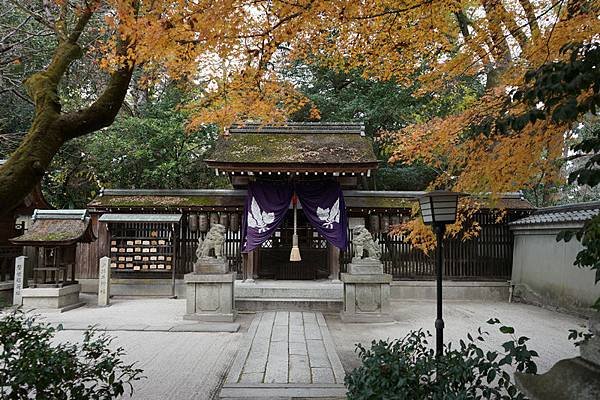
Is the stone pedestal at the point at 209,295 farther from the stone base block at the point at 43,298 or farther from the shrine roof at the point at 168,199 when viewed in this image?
the shrine roof at the point at 168,199

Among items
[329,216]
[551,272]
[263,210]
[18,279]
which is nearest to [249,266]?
[263,210]

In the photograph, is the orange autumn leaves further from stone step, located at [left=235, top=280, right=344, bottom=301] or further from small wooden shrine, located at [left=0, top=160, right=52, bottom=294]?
small wooden shrine, located at [left=0, top=160, right=52, bottom=294]

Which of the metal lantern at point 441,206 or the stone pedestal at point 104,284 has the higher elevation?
the metal lantern at point 441,206

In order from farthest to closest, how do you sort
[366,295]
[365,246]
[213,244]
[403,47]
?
[365,246]
[213,244]
[366,295]
[403,47]

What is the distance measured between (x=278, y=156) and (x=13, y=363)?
918 cm

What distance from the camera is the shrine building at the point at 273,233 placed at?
12.6 m

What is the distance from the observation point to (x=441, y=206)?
17.4 feet

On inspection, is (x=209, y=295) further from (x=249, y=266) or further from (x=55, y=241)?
(x=55, y=241)

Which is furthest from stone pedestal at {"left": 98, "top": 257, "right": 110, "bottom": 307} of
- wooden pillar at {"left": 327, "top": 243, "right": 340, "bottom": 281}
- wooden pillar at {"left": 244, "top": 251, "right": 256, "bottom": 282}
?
wooden pillar at {"left": 327, "top": 243, "right": 340, "bottom": 281}

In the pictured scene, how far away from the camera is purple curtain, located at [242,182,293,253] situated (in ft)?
39.5

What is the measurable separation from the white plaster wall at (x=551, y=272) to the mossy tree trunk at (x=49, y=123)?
10322 millimetres

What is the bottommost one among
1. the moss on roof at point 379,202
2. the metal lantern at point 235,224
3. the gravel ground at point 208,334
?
the gravel ground at point 208,334

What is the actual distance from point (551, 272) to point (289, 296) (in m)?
Answer: 6.78

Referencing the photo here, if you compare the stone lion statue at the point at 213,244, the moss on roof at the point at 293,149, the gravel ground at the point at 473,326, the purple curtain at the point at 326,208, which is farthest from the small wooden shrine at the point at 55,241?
the gravel ground at the point at 473,326
